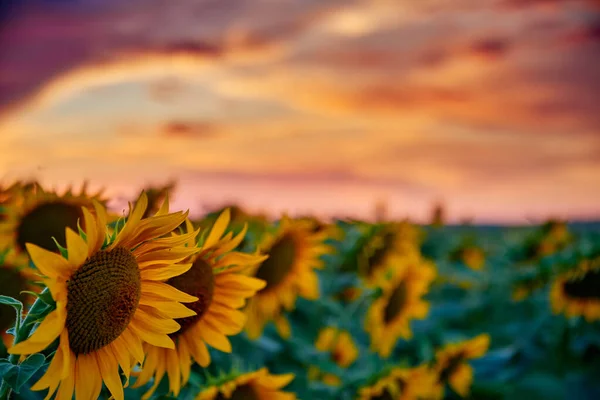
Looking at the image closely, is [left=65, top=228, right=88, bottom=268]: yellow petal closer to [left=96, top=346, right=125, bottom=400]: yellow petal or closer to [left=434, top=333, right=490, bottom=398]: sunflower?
[left=96, top=346, right=125, bottom=400]: yellow petal

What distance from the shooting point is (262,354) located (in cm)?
355

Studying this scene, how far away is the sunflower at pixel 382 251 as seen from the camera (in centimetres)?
454

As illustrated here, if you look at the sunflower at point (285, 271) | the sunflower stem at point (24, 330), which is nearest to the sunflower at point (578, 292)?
the sunflower at point (285, 271)

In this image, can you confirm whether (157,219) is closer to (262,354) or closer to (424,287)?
(262,354)

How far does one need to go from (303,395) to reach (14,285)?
1.39 meters

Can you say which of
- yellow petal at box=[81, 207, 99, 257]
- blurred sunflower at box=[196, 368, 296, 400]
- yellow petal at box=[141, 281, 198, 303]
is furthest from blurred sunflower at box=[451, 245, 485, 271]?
yellow petal at box=[81, 207, 99, 257]

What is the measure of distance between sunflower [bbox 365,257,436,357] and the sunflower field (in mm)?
11

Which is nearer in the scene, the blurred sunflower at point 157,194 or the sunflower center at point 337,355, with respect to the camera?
the blurred sunflower at point 157,194

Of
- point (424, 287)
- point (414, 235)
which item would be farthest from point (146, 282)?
point (414, 235)

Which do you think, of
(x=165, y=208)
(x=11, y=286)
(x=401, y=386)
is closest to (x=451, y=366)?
(x=401, y=386)

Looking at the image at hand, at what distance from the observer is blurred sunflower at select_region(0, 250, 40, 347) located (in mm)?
2104

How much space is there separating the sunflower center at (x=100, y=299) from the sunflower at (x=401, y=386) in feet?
6.19

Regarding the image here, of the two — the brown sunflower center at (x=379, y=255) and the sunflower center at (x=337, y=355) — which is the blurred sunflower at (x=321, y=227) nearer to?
the brown sunflower center at (x=379, y=255)

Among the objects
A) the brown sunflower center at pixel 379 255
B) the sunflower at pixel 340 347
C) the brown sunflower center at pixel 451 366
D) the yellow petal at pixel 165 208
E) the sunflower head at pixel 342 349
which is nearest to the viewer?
the yellow petal at pixel 165 208
